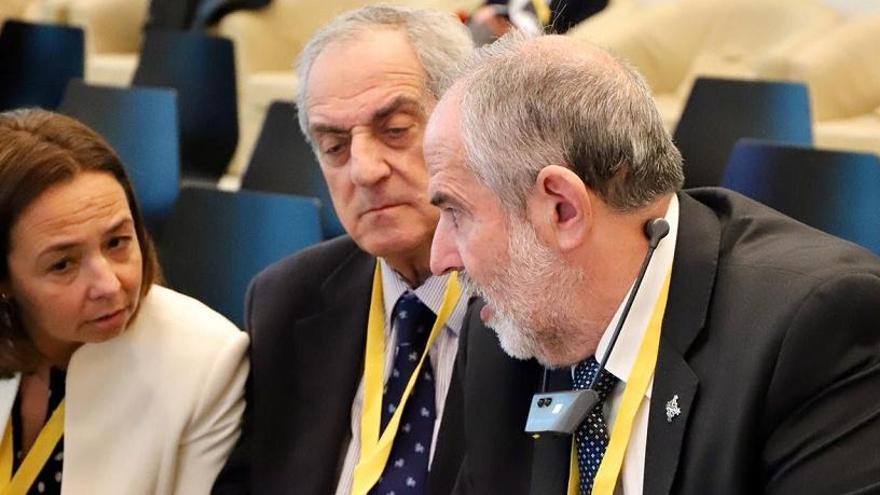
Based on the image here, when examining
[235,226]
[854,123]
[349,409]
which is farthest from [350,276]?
[854,123]

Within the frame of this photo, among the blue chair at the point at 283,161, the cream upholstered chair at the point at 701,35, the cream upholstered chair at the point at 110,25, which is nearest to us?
the blue chair at the point at 283,161

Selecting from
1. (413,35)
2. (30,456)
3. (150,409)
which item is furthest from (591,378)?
(30,456)

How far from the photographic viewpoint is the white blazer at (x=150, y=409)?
225cm

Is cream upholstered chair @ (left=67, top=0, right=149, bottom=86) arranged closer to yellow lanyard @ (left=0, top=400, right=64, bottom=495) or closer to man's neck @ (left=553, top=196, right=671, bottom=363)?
yellow lanyard @ (left=0, top=400, right=64, bottom=495)

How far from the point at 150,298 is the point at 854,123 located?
149 inches

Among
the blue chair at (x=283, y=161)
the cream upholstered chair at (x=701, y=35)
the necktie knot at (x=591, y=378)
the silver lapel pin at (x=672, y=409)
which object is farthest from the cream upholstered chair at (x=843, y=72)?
the silver lapel pin at (x=672, y=409)

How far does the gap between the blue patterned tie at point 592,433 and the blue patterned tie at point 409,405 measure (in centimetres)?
47

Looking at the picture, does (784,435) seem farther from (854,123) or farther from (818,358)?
(854,123)

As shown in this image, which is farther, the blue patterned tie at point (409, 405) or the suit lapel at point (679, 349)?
the blue patterned tie at point (409, 405)

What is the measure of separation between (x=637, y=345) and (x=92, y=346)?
3.61 ft

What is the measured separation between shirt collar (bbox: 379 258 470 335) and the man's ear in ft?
1.84

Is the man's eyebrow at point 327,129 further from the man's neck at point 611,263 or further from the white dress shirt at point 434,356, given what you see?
the man's neck at point 611,263

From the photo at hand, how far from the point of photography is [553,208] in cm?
153

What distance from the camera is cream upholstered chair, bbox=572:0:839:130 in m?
5.93
